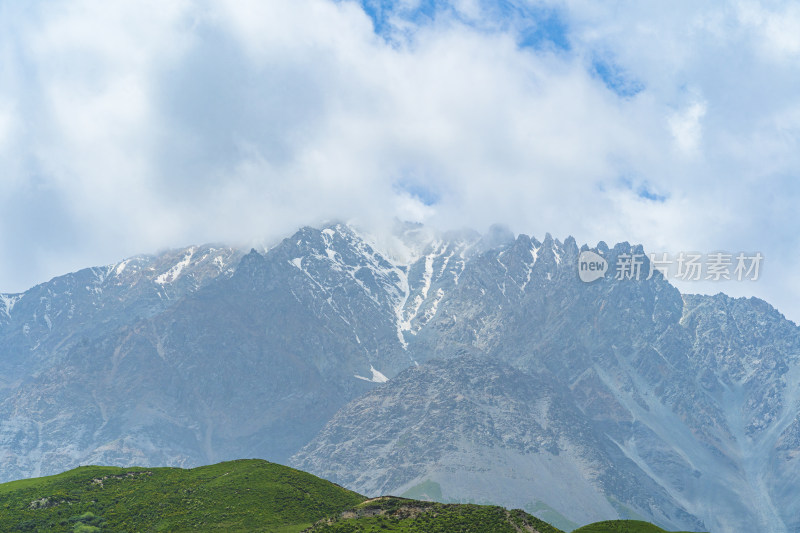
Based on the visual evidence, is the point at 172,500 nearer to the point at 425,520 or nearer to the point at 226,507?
the point at 226,507

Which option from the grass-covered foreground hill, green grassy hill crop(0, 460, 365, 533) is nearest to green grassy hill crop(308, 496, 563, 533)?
the grass-covered foreground hill

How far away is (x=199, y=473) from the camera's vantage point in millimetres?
191375

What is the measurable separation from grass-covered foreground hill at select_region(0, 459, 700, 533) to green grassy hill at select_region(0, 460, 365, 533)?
0.19 meters

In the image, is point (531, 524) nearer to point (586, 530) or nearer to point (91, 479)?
point (586, 530)

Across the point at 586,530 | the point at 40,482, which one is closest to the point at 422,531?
the point at 586,530

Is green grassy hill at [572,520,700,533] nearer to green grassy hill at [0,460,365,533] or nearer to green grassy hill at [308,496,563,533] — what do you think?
green grassy hill at [308,496,563,533]

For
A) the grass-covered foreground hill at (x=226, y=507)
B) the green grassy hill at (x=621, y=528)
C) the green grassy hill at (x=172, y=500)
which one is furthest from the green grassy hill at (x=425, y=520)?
the green grassy hill at (x=172, y=500)

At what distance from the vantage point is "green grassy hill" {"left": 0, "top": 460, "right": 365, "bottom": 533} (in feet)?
504

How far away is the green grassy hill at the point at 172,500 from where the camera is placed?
504ft

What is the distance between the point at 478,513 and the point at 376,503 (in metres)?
18.8

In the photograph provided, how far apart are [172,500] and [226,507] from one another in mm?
10868

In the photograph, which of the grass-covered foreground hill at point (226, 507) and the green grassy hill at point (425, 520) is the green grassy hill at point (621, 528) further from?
the green grassy hill at point (425, 520)

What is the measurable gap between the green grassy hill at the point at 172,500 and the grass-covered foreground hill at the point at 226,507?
0.62 feet

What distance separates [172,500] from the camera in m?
168
